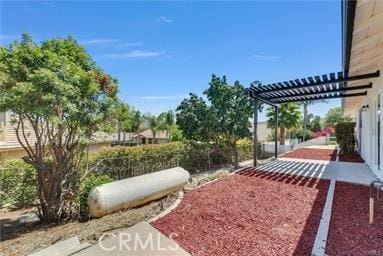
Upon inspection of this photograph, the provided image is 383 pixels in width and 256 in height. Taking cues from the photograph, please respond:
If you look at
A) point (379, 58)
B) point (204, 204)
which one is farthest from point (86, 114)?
point (379, 58)

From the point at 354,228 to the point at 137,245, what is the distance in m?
3.65

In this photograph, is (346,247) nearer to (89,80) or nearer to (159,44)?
(89,80)

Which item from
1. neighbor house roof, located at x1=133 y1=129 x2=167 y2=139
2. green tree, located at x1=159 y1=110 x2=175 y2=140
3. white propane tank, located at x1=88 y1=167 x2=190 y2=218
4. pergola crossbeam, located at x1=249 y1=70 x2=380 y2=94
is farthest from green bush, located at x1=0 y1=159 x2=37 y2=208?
neighbor house roof, located at x1=133 y1=129 x2=167 y2=139

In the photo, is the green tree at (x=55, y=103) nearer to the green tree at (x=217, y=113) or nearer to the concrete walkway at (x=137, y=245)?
the concrete walkway at (x=137, y=245)

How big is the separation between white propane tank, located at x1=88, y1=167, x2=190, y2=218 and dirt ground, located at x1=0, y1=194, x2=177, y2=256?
175mm

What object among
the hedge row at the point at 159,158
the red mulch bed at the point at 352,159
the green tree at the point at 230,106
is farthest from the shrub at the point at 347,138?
the green tree at the point at 230,106

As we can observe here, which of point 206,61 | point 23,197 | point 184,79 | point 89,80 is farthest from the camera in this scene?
point 184,79

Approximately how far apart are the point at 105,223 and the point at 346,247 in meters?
4.14

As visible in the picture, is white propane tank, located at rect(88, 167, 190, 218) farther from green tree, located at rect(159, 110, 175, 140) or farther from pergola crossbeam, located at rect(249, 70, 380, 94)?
green tree, located at rect(159, 110, 175, 140)

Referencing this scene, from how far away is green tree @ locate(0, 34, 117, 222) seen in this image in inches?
189

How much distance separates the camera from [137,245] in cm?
387

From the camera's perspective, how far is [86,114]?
19.1 feet

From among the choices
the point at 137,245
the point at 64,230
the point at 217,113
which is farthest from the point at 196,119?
the point at 137,245

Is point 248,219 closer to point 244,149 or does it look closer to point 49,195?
point 49,195
